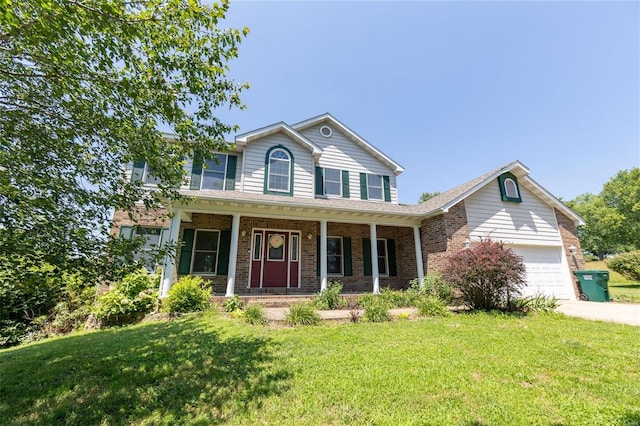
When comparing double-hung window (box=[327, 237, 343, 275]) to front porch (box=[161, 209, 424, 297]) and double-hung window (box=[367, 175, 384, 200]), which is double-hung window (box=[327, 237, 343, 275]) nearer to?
front porch (box=[161, 209, 424, 297])

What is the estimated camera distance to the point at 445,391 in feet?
9.95

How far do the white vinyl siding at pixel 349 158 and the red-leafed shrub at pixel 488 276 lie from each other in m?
5.82

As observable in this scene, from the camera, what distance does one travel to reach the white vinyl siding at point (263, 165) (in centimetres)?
1079

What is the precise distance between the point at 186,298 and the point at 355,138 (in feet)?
32.8

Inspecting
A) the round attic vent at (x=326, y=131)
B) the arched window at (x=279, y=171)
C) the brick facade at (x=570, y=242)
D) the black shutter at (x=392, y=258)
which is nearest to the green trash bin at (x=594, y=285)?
the brick facade at (x=570, y=242)

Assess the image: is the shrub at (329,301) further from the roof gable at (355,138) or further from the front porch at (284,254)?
the roof gable at (355,138)

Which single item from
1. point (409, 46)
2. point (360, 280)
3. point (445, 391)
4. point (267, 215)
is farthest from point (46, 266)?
point (409, 46)

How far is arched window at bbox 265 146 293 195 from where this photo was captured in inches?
432

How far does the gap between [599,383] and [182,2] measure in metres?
7.02

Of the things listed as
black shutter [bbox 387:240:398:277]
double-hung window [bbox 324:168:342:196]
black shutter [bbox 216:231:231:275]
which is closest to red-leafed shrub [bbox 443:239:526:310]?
black shutter [bbox 387:240:398:277]

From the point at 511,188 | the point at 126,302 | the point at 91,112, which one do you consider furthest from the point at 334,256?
the point at 91,112

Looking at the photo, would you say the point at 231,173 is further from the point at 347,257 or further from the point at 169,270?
the point at 347,257

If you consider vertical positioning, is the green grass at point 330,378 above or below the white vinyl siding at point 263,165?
below

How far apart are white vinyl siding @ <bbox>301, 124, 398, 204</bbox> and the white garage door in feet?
19.4
